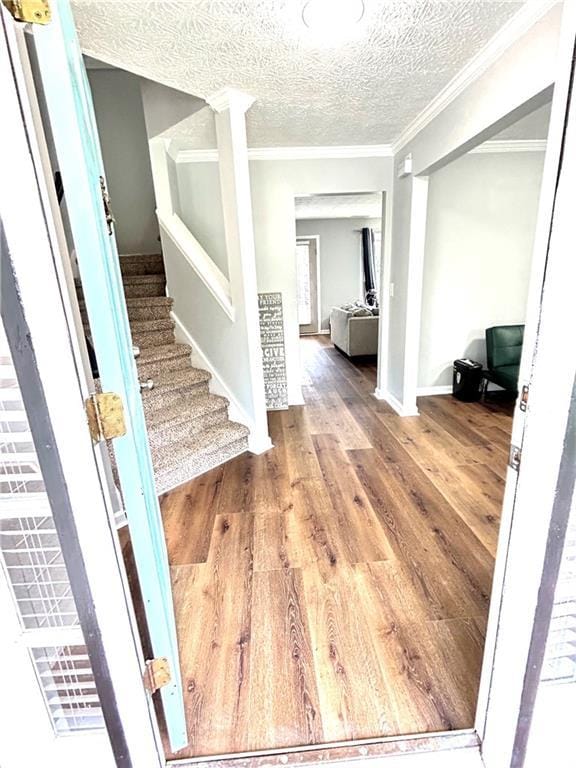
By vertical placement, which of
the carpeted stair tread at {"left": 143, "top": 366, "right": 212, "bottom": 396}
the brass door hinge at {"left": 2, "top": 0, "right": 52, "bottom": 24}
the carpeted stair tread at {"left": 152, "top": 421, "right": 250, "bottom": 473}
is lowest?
the carpeted stair tread at {"left": 152, "top": 421, "right": 250, "bottom": 473}

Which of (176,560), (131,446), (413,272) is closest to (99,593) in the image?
(131,446)

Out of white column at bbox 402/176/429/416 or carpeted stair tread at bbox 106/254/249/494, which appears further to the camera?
white column at bbox 402/176/429/416

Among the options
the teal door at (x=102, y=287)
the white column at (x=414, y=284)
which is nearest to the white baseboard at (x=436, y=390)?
the white column at (x=414, y=284)

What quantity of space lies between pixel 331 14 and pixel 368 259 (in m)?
7.28

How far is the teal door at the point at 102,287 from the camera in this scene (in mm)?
617

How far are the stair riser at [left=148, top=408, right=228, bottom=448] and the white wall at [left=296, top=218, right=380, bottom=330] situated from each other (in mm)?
6408

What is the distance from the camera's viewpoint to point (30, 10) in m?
0.57

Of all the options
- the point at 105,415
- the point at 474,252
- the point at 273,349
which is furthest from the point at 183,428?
the point at 474,252

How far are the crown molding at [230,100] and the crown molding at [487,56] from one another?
1.27m

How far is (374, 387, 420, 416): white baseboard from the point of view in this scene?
3686 mm

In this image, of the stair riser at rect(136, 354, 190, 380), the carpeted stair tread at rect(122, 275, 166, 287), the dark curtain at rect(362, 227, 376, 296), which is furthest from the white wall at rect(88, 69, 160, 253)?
the dark curtain at rect(362, 227, 376, 296)

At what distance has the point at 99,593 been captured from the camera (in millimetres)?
816

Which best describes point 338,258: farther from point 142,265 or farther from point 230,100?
point 230,100

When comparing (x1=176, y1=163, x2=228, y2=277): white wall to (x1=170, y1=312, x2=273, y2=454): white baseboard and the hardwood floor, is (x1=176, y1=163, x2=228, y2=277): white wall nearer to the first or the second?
(x1=170, y1=312, x2=273, y2=454): white baseboard
